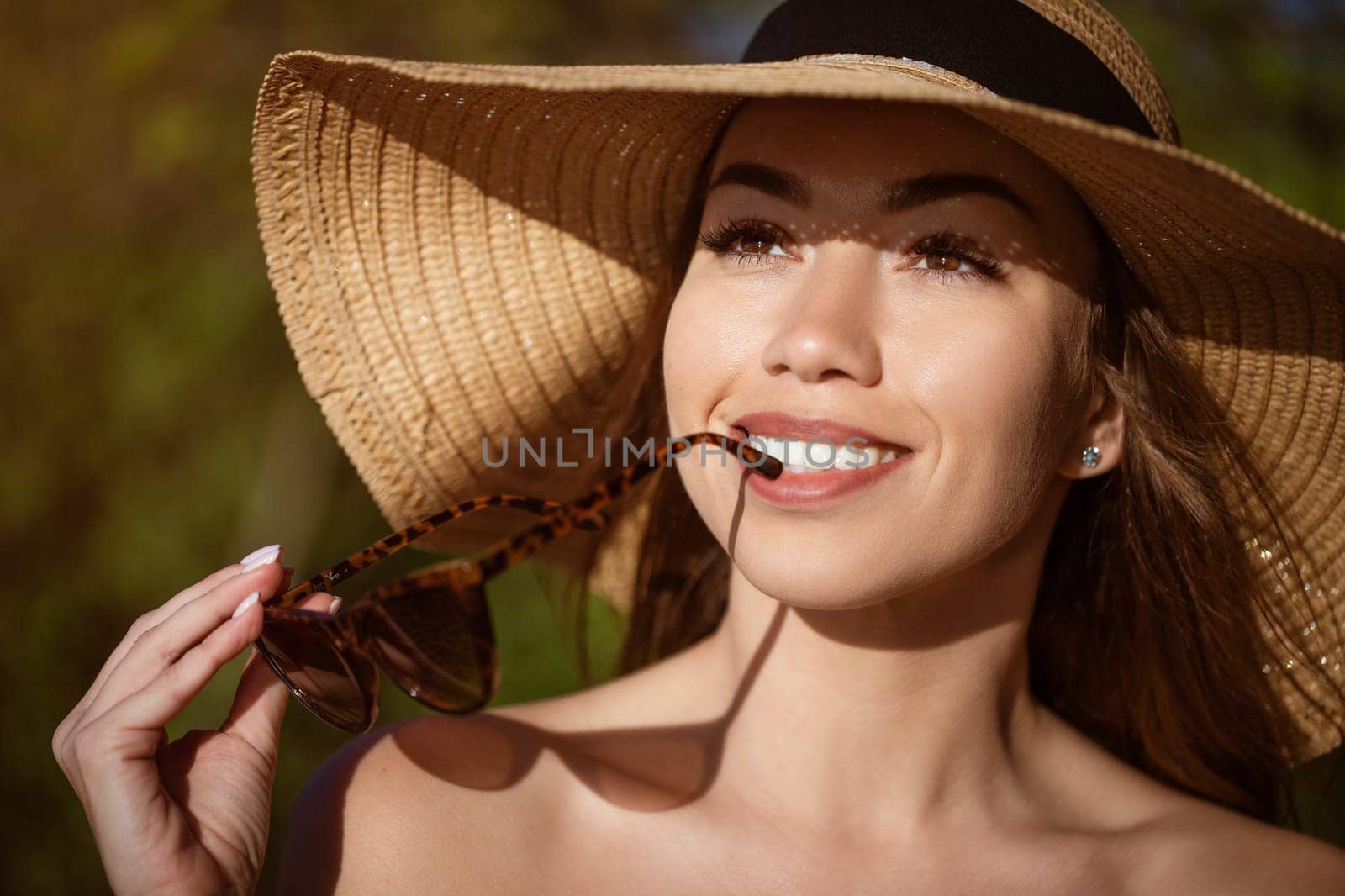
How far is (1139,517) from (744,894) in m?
0.95

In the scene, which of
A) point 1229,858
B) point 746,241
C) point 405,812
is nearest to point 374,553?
point 405,812

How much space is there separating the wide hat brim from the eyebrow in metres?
0.09

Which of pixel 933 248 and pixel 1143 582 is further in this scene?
pixel 1143 582

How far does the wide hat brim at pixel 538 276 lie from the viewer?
1854mm

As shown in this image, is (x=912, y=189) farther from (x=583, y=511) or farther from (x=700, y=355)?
(x=583, y=511)

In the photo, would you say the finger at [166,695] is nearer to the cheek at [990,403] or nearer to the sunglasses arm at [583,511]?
the sunglasses arm at [583,511]

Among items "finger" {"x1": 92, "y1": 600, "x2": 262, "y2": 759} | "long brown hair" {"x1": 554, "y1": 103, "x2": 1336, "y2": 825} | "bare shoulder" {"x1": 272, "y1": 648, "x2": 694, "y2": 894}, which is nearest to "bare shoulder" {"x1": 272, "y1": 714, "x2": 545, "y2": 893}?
"bare shoulder" {"x1": 272, "y1": 648, "x2": 694, "y2": 894}

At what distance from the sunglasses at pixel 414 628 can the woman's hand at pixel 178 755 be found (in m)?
0.05

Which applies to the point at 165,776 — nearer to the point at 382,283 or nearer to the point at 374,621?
the point at 374,621

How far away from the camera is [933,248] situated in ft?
5.55

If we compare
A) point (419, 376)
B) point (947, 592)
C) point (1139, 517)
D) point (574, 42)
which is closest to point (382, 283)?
point (419, 376)

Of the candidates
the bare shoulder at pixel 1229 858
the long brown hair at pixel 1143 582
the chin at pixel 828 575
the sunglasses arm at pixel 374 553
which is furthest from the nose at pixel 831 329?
the bare shoulder at pixel 1229 858

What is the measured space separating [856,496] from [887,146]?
46 centimetres

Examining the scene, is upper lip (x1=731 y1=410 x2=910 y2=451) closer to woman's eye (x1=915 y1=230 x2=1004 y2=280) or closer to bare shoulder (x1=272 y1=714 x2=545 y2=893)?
woman's eye (x1=915 y1=230 x2=1004 y2=280)
